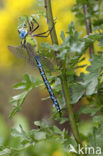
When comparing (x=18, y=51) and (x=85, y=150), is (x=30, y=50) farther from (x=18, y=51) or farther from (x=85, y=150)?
(x=85, y=150)

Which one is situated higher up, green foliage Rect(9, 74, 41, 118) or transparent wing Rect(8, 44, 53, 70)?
transparent wing Rect(8, 44, 53, 70)

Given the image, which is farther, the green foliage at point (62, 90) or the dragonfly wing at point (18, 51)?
the dragonfly wing at point (18, 51)

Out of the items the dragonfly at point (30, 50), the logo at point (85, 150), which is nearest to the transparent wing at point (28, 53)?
the dragonfly at point (30, 50)

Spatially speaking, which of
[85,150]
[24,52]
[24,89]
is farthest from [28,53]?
[85,150]

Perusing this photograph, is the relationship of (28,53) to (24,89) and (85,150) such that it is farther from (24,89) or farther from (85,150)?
(85,150)

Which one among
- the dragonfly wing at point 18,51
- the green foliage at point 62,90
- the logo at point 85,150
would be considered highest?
the dragonfly wing at point 18,51

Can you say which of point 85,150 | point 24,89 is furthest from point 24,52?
point 85,150

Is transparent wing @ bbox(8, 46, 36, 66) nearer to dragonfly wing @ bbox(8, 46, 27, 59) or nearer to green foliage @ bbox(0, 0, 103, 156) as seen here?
dragonfly wing @ bbox(8, 46, 27, 59)

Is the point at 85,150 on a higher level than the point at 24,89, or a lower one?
lower

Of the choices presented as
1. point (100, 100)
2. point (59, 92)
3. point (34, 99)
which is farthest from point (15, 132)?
point (34, 99)

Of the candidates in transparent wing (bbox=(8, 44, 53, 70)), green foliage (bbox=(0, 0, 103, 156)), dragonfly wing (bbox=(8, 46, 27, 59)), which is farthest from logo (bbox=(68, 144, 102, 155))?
dragonfly wing (bbox=(8, 46, 27, 59))

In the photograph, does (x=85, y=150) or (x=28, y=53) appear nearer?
(x=85, y=150)

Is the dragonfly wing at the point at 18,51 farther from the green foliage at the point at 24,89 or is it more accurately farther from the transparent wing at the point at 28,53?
the green foliage at the point at 24,89
